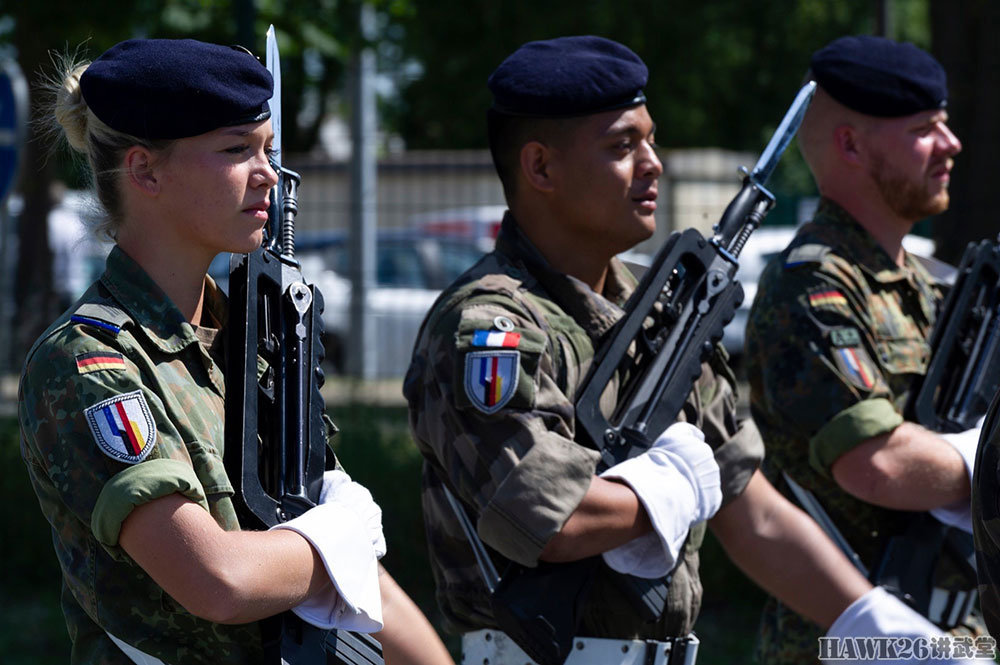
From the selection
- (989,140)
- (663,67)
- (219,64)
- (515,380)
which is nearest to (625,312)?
(515,380)

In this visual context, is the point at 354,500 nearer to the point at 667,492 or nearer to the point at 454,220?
the point at 667,492

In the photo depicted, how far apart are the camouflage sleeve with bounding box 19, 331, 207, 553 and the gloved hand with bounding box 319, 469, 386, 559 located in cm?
29

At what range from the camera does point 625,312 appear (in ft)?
9.14

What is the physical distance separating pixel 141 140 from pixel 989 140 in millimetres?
4537

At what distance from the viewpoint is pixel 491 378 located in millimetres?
2549

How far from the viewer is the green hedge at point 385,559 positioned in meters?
5.89

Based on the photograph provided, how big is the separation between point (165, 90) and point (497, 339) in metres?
0.76

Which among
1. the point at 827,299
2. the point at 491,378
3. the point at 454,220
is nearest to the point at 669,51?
the point at 454,220

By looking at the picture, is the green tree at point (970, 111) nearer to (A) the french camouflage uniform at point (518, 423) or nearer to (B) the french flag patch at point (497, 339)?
(A) the french camouflage uniform at point (518, 423)

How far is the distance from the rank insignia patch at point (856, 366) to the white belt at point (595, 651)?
72cm

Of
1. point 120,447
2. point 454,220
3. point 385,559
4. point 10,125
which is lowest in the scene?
point 385,559

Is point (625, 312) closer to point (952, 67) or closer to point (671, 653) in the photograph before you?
point (671, 653)

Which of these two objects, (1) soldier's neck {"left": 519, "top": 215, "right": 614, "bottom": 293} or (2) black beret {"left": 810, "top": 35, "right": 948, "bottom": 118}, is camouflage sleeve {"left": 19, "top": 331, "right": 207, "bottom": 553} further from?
(2) black beret {"left": 810, "top": 35, "right": 948, "bottom": 118}

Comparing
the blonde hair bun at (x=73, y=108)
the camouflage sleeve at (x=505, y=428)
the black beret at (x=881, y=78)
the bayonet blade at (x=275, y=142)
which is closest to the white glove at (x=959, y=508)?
the black beret at (x=881, y=78)
